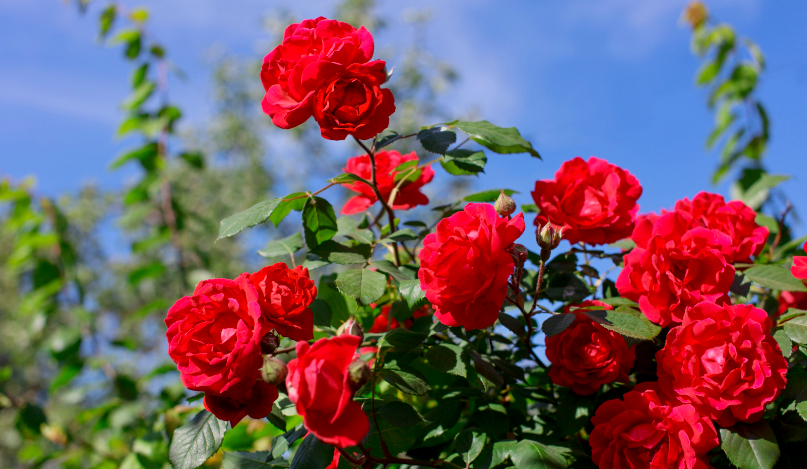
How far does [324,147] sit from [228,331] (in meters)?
9.94

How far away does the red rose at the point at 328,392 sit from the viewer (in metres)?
0.38

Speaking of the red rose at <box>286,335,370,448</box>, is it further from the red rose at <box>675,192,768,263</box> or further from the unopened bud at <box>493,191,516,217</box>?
the red rose at <box>675,192,768,263</box>

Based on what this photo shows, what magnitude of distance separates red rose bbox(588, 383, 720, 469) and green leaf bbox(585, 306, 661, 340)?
7 centimetres

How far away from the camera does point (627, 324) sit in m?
0.56

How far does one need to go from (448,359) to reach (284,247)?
1.01 feet

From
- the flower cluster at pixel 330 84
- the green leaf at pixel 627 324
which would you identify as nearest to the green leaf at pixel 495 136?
the flower cluster at pixel 330 84

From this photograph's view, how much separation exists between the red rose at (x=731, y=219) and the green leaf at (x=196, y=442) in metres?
0.66

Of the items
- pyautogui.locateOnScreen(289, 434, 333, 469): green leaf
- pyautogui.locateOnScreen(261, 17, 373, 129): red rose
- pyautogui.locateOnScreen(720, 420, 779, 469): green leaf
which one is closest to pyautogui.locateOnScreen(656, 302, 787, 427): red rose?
pyautogui.locateOnScreen(720, 420, 779, 469): green leaf

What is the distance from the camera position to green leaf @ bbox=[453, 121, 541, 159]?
2.18ft

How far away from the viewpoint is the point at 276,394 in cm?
51

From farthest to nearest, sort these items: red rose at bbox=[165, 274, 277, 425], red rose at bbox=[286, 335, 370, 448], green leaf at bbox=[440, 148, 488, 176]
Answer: green leaf at bbox=[440, 148, 488, 176] → red rose at bbox=[165, 274, 277, 425] → red rose at bbox=[286, 335, 370, 448]

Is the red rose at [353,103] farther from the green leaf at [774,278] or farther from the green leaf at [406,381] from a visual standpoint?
the green leaf at [774,278]

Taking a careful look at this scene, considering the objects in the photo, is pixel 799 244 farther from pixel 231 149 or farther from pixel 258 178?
pixel 231 149

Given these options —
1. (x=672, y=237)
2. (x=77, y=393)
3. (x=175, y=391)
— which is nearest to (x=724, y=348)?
(x=672, y=237)
